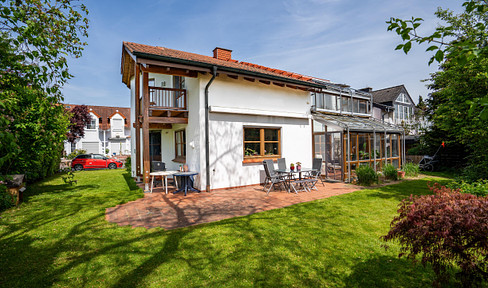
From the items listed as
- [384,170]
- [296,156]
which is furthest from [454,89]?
[296,156]

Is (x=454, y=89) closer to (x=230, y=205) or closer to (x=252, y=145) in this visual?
(x=252, y=145)

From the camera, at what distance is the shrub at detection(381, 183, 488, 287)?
234 cm

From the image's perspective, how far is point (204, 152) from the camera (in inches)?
349

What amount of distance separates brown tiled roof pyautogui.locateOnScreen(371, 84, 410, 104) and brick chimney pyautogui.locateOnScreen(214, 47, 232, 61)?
20.7m

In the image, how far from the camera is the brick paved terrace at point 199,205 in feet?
18.1

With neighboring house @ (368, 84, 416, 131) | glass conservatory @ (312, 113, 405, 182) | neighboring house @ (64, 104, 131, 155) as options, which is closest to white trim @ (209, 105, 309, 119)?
glass conservatory @ (312, 113, 405, 182)

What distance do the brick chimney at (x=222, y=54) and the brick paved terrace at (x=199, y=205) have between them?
7.66 meters

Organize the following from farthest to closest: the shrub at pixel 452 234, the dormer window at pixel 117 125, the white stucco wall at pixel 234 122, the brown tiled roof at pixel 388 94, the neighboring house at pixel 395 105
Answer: the dormer window at pixel 117 125 → the brown tiled roof at pixel 388 94 → the neighboring house at pixel 395 105 → the white stucco wall at pixel 234 122 → the shrub at pixel 452 234

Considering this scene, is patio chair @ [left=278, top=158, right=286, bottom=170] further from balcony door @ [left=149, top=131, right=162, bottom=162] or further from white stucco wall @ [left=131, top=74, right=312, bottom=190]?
balcony door @ [left=149, top=131, right=162, bottom=162]

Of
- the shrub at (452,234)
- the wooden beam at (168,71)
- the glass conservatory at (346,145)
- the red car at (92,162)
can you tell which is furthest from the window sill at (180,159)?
the red car at (92,162)

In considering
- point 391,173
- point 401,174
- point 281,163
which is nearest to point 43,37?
point 281,163

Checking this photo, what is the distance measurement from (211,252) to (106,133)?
33147 mm

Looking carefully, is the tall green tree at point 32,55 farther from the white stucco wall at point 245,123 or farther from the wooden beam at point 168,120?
the white stucco wall at point 245,123

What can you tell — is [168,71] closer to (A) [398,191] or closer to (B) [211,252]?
(B) [211,252]
